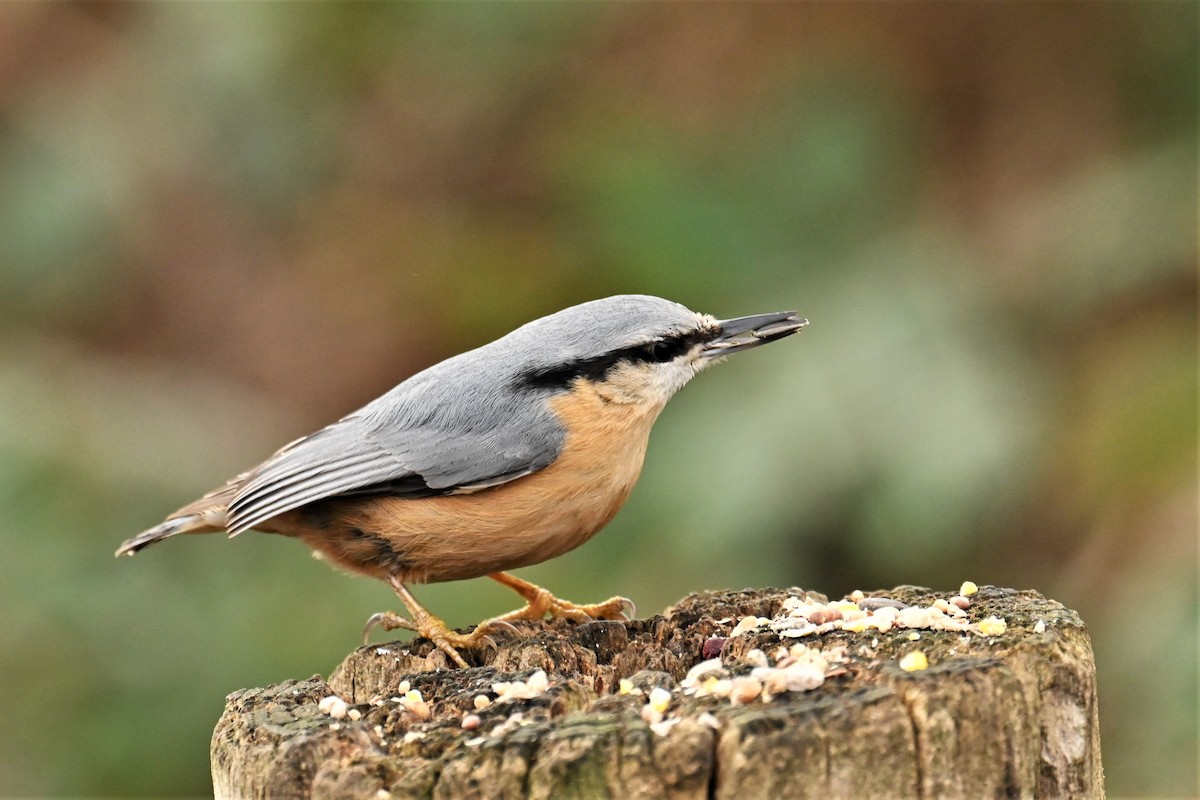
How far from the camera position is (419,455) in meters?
4.03

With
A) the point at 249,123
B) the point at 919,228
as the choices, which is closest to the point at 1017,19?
the point at 919,228

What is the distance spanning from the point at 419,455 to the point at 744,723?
199cm

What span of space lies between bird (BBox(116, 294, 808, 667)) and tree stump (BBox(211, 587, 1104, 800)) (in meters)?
1.02

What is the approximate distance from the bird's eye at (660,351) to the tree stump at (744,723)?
56.6 inches

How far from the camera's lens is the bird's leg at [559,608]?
4.24 meters

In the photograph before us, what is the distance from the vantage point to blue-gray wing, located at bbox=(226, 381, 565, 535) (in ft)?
13.1

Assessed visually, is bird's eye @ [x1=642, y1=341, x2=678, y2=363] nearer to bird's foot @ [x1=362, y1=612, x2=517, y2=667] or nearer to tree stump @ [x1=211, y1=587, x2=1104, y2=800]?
bird's foot @ [x1=362, y1=612, x2=517, y2=667]

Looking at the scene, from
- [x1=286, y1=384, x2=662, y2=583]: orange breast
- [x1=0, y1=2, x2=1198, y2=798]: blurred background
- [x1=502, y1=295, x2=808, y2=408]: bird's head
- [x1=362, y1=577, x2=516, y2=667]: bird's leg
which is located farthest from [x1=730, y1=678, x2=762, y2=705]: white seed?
[x1=0, y1=2, x2=1198, y2=798]: blurred background

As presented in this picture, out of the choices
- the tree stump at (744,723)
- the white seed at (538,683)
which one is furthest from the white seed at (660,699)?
the white seed at (538,683)

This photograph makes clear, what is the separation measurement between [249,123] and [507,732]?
7001 millimetres

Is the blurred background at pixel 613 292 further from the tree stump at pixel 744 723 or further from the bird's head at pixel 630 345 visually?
the tree stump at pixel 744 723

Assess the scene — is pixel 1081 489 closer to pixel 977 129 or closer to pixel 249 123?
pixel 977 129

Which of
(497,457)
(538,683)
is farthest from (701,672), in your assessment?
(497,457)

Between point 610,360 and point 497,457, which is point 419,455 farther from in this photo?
point 610,360
